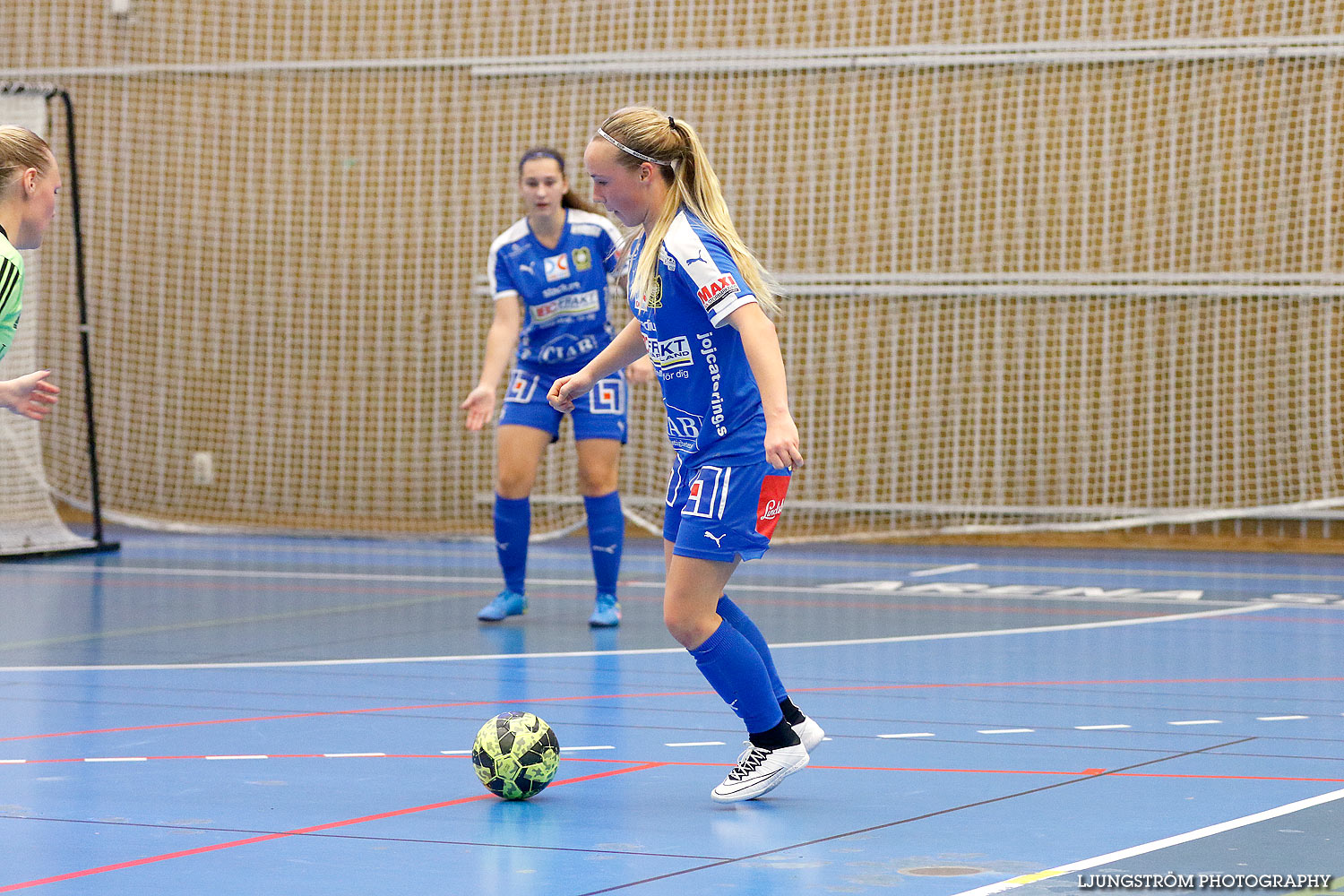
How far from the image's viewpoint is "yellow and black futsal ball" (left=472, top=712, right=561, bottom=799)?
12.2 feet

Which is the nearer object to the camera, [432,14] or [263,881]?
[263,881]

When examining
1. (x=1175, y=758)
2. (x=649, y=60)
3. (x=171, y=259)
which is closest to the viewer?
(x=1175, y=758)

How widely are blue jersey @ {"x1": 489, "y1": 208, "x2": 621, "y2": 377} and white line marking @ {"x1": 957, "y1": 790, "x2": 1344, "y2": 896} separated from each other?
4.08 m

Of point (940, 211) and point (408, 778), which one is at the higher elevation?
point (940, 211)

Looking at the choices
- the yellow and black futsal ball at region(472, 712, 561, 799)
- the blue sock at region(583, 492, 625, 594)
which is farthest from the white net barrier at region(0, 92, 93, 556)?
the yellow and black futsal ball at region(472, 712, 561, 799)

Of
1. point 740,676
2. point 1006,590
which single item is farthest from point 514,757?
point 1006,590

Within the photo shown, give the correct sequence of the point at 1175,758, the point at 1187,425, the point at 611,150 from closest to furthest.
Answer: the point at 611,150 < the point at 1175,758 < the point at 1187,425

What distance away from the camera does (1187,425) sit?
11.4m

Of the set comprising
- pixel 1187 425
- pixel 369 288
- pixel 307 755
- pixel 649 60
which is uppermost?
pixel 649 60

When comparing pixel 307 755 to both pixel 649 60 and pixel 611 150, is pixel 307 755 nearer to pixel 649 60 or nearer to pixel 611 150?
pixel 611 150

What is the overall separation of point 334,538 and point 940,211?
4878 mm

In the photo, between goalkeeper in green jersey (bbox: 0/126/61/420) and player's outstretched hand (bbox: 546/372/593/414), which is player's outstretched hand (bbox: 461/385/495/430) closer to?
player's outstretched hand (bbox: 546/372/593/414)

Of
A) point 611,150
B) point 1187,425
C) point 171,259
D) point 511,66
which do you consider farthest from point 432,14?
point 611,150

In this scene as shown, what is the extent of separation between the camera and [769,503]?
12.6ft
